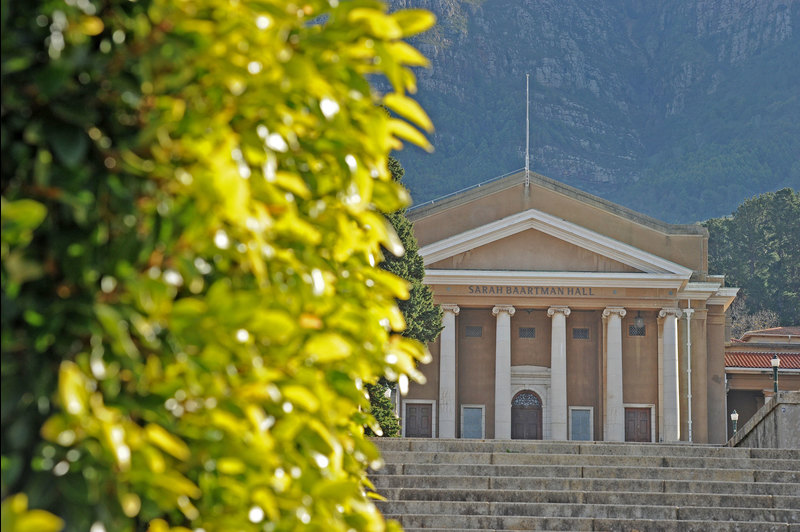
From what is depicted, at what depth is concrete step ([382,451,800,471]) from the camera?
1412 centimetres

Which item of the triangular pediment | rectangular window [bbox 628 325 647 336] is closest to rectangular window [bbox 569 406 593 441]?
rectangular window [bbox 628 325 647 336]

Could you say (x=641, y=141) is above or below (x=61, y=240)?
above

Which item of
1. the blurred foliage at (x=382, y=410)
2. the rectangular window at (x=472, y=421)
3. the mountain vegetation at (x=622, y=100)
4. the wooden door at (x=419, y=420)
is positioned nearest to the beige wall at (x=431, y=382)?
the wooden door at (x=419, y=420)

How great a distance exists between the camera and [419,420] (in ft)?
122

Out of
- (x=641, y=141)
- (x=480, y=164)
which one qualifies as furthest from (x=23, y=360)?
(x=641, y=141)

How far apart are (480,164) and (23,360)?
13699cm

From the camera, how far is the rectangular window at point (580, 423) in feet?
122

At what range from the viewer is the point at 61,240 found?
6.22ft

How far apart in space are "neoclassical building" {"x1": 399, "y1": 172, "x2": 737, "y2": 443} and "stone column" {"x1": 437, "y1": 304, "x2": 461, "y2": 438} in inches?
1.4

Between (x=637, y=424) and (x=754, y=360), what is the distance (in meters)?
8.37

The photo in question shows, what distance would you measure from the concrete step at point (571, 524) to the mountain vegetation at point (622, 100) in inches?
4732

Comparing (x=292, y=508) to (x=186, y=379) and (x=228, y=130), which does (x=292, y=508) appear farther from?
(x=228, y=130)

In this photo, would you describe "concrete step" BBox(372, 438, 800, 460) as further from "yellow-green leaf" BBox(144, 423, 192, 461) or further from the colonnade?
the colonnade

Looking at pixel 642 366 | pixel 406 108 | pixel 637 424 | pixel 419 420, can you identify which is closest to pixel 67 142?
pixel 406 108
